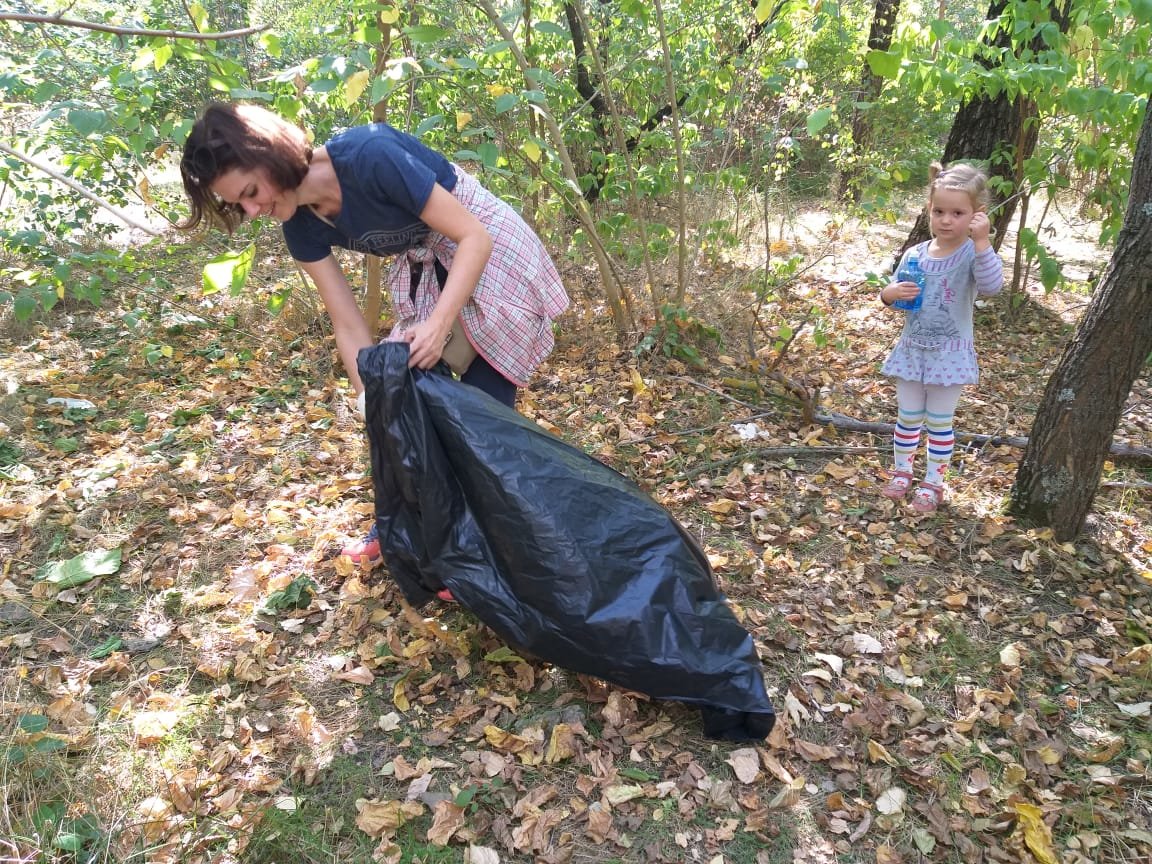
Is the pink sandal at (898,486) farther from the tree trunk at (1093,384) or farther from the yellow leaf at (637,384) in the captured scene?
the yellow leaf at (637,384)

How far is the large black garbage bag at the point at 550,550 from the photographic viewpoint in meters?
1.70

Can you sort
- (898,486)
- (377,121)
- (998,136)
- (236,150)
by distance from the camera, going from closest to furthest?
(236,150)
(898,486)
(377,121)
(998,136)

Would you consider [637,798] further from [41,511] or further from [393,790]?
[41,511]

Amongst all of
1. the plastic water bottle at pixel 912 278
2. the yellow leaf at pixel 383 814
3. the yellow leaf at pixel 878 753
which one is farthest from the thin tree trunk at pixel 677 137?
the yellow leaf at pixel 383 814

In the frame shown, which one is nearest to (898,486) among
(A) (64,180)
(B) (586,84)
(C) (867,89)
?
(A) (64,180)

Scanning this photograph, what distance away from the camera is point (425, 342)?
1794 mm

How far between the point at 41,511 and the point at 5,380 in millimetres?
1495

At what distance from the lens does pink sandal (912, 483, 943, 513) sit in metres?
2.71

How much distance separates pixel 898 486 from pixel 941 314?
2.35 ft

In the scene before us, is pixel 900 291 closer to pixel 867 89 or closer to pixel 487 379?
pixel 487 379

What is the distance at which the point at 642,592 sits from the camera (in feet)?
5.62

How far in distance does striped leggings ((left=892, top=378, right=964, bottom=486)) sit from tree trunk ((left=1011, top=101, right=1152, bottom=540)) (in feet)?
0.87

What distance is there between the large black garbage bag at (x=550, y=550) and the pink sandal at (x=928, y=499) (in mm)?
1296

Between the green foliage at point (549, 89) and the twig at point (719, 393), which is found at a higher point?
the green foliage at point (549, 89)
